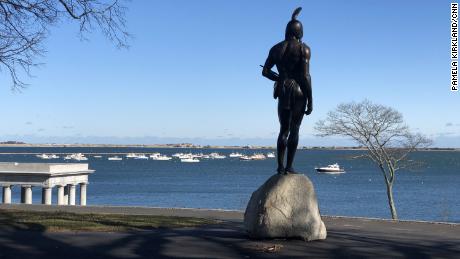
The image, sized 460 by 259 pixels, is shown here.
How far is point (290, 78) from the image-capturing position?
1127cm

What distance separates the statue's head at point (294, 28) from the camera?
11.2 meters

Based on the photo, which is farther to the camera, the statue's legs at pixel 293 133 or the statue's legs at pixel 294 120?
the statue's legs at pixel 293 133

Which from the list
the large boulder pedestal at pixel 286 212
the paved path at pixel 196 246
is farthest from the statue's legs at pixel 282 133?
the paved path at pixel 196 246

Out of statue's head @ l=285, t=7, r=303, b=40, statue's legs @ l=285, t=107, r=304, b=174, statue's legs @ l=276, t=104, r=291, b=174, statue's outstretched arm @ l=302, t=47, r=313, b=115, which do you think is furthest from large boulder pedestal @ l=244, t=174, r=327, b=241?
statue's head @ l=285, t=7, r=303, b=40

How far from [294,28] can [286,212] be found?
135 inches

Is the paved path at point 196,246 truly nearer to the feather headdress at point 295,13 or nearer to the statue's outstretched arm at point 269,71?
the statue's outstretched arm at point 269,71

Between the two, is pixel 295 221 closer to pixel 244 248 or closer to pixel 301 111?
pixel 244 248

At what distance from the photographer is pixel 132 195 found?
65.9 m

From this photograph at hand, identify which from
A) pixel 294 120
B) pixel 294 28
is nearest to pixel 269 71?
pixel 294 28

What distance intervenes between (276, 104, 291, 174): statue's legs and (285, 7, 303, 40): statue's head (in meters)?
1.36

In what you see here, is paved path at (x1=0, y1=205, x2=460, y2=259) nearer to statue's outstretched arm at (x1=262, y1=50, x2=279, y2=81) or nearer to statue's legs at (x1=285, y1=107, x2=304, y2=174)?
statue's legs at (x1=285, y1=107, x2=304, y2=174)

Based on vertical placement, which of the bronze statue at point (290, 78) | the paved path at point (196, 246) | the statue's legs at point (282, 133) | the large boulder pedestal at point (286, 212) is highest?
the bronze statue at point (290, 78)

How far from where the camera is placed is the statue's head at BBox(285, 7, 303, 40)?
1120 cm

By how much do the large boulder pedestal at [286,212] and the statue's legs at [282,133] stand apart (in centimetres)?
59
